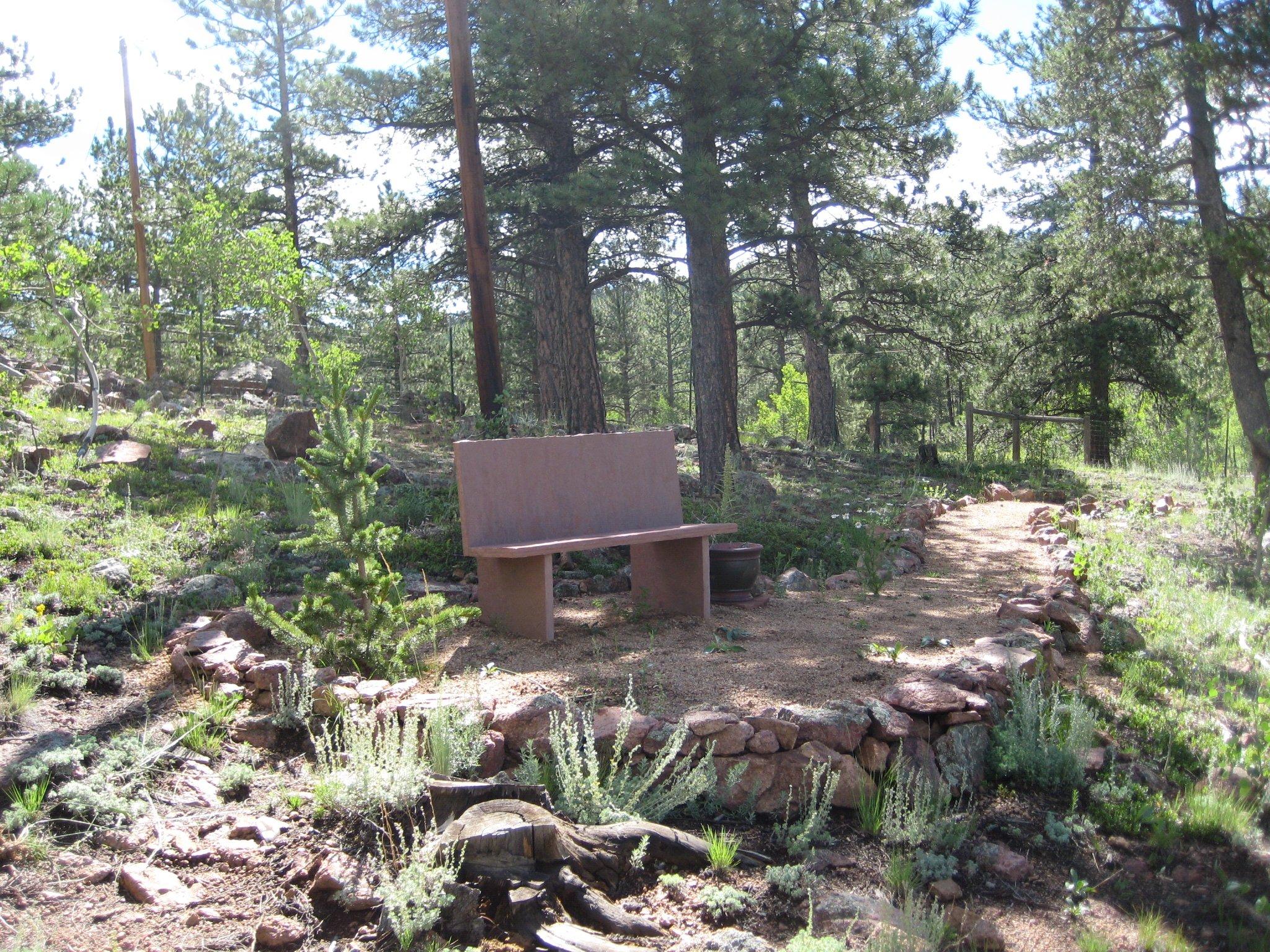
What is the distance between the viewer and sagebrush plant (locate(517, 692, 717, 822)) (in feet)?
10.7

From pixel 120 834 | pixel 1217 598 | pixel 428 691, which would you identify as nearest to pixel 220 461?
pixel 428 691

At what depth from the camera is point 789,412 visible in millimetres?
→ 24359

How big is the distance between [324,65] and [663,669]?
18.0 meters

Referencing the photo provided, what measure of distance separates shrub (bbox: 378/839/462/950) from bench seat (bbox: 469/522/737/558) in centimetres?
208

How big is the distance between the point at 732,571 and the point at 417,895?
11.8ft

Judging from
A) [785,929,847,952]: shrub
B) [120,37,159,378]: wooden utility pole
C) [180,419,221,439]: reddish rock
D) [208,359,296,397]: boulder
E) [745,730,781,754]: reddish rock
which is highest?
[120,37,159,378]: wooden utility pole

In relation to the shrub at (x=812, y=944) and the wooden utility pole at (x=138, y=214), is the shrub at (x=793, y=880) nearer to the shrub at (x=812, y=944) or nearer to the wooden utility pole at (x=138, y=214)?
the shrub at (x=812, y=944)

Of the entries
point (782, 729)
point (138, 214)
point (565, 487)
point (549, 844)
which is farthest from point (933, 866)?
→ point (138, 214)

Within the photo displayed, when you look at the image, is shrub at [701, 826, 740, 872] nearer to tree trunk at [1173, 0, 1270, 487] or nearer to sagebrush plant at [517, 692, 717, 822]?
sagebrush plant at [517, 692, 717, 822]

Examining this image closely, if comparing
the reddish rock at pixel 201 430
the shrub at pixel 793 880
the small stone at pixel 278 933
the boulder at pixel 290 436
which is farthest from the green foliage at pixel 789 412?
the small stone at pixel 278 933

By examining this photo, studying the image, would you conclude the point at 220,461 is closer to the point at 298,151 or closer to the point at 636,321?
the point at 298,151

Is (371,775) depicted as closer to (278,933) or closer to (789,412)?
(278,933)

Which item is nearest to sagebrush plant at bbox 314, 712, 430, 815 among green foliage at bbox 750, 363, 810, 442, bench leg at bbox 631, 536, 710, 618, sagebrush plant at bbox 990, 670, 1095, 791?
sagebrush plant at bbox 990, 670, 1095, 791

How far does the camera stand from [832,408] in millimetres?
16688
